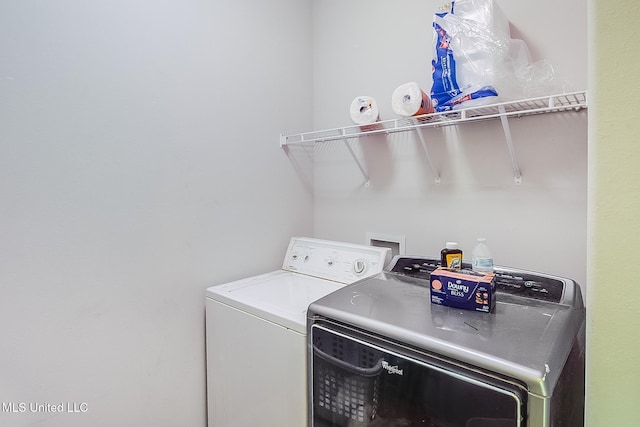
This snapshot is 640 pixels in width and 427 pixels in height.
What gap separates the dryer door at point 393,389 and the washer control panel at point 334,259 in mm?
537

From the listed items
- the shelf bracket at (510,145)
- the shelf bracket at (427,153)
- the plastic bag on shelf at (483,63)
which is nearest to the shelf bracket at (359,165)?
the shelf bracket at (427,153)

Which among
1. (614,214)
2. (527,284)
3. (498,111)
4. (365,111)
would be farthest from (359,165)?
(614,214)

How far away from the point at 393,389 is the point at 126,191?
1196 mm

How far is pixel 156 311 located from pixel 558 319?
145 cm

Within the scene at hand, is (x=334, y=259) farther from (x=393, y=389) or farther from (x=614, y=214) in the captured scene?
(x=614, y=214)

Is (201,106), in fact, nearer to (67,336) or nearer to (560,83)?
(67,336)

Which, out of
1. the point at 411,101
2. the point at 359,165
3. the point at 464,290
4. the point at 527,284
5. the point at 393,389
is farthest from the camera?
the point at 359,165

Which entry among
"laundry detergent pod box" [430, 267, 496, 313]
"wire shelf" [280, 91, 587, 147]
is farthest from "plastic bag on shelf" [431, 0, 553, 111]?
"laundry detergent pod box" [430, 267, 496, 313]

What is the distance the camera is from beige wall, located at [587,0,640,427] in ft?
1.72

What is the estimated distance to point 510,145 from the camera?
1271 millimetres

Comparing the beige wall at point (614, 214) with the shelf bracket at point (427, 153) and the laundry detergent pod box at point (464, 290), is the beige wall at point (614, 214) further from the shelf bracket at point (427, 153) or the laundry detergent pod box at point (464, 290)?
the shelf bracket at point (427, 153)

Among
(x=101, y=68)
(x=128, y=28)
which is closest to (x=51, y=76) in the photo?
(x=101, y=68)

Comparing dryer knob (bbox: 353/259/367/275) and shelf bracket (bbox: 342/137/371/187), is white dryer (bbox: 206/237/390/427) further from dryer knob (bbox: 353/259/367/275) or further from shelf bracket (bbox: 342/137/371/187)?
shelf bracket (bbox: 342/137/371/187)

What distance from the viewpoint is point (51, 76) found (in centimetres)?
111
